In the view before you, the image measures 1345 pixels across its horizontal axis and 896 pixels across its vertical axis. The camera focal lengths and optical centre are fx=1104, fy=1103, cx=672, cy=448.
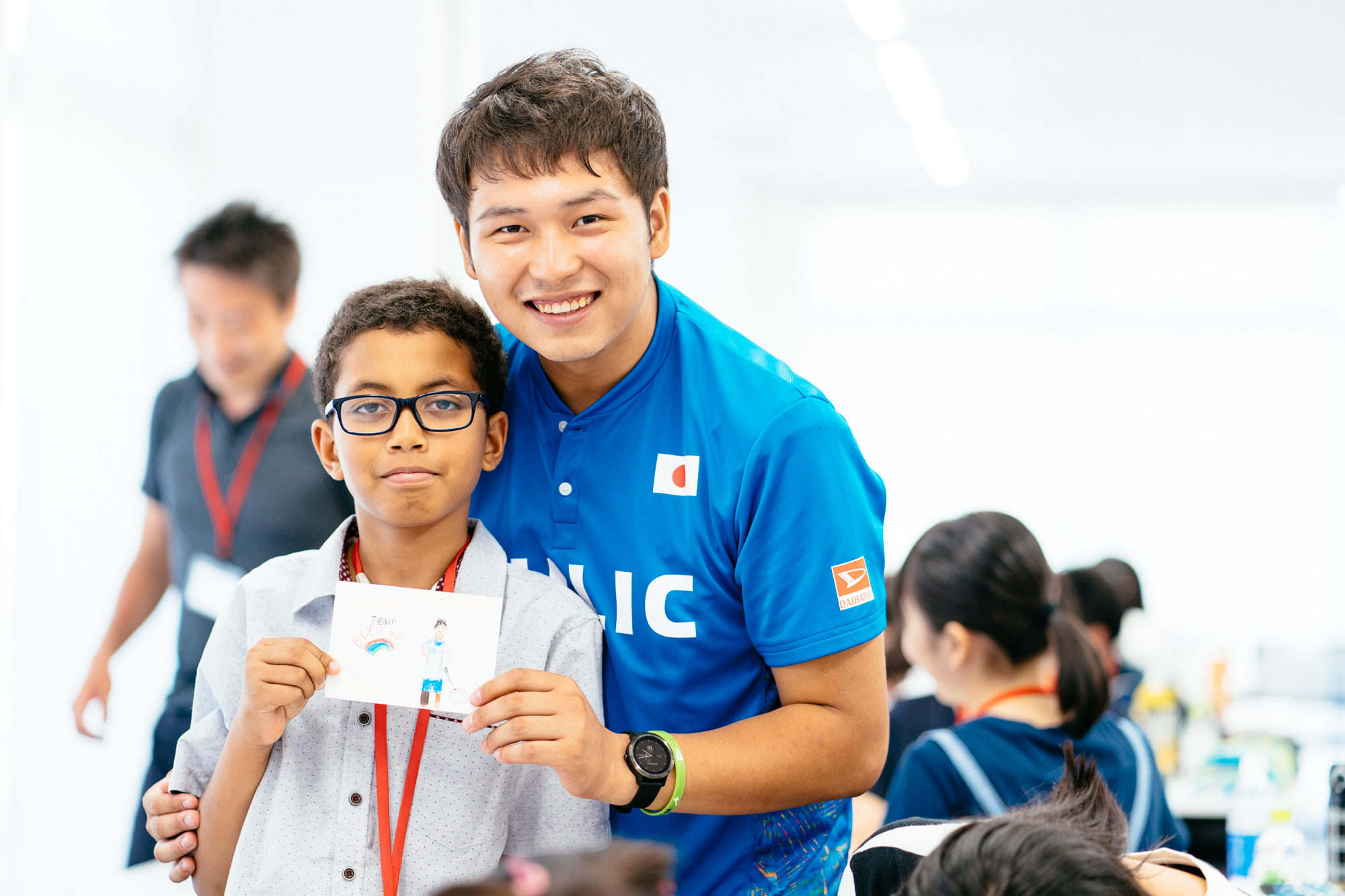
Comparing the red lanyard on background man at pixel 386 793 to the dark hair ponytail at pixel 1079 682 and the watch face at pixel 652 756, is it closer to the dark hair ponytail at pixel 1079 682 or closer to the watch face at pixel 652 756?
the watch face at pixel 652 756

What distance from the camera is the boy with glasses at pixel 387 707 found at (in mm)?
1515

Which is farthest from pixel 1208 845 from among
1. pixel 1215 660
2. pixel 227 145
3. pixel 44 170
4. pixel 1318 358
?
pixel 1318 358

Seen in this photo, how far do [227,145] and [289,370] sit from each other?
1.54 m

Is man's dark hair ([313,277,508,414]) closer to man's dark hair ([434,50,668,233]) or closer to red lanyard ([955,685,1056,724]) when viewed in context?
man's dark hair ([434,50,668,233])

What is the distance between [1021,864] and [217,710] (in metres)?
1.13

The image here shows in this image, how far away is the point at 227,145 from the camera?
13.9 ft

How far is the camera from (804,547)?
5.10 feet

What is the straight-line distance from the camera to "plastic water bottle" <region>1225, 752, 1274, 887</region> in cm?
288

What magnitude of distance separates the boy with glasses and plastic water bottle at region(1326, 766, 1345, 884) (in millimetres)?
1728

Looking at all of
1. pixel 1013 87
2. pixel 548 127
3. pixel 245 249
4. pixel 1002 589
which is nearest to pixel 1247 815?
pixel 1002 589

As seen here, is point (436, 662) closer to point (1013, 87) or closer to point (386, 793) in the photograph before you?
point (386, 793)

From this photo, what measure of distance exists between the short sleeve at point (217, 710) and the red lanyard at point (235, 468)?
147 cm

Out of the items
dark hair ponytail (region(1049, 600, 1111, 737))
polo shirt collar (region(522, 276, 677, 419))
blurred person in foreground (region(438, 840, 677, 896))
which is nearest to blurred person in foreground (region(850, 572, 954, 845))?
dark hair ponytail (region(1049, 600, 1111, 737))

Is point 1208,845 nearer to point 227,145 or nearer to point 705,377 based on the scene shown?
point 705,377
